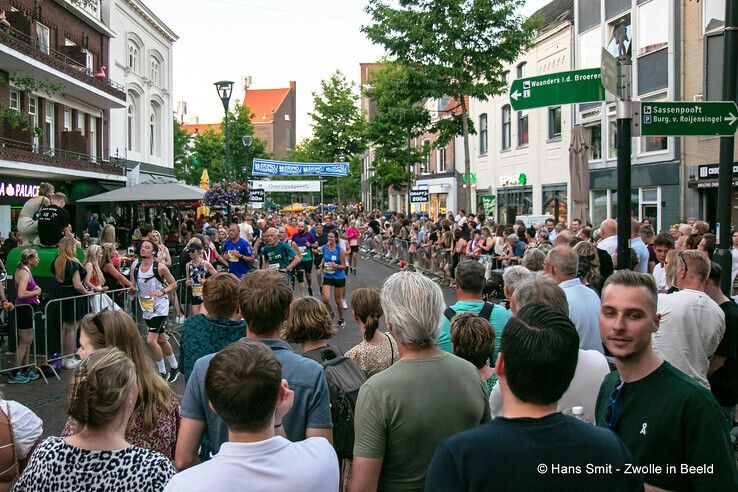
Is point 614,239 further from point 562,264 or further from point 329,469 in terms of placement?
point 329,469

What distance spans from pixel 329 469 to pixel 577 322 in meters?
3.21

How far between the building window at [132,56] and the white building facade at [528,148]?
19.5 metres

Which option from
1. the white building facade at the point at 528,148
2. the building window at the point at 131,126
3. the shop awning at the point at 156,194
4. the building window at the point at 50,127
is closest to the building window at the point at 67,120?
the building window at the point at 50,127

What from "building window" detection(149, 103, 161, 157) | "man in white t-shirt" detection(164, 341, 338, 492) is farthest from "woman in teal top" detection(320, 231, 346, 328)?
"building window" detection(149, 103, 161, 157)

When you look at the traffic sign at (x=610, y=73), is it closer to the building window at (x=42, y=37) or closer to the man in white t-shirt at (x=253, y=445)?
the man in white t-shirt at (x=253, y=445)

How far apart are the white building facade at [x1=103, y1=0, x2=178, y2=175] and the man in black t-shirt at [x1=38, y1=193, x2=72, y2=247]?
27.7 metres

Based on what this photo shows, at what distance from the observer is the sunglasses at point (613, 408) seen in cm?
279

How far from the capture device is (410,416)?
304cm

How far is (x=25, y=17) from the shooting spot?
2625cm

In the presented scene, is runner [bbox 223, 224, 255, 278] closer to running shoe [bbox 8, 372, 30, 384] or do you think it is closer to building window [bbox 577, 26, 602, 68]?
running shoe [bbox 8, 372, 30, 384]

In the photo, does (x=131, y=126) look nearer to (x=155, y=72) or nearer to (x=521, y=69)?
(x=155, y=72)

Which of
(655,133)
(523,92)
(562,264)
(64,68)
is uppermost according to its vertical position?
(64,68)

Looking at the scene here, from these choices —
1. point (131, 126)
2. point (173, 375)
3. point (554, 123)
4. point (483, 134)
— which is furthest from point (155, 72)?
point (173, 375)

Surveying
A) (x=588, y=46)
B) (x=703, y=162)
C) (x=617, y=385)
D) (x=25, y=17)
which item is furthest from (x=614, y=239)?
(x=25, y=17)
